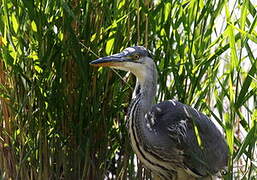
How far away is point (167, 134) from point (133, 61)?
0.34 m

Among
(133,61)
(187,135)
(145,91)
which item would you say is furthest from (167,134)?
(133,61)

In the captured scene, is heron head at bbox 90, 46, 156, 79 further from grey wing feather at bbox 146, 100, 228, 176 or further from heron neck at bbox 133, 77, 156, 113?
grey wing feather at bbox 146, 100, 228, 176

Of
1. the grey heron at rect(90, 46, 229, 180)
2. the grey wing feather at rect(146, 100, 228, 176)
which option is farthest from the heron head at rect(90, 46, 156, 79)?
the grey wing feather at rect(146, 100, 228, 176)

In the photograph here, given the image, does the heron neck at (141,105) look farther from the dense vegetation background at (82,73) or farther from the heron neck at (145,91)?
the dense vegetation background at (82,73)

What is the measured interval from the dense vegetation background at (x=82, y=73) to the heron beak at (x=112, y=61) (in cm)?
11

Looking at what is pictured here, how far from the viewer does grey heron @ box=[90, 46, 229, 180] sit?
2602mm

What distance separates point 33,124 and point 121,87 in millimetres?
403

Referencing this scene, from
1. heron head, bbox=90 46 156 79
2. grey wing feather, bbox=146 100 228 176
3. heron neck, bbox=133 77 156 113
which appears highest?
heron head, bbox=90 46 156 79

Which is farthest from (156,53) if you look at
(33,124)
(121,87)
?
(33,124)

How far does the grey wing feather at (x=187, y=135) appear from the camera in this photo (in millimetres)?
2621

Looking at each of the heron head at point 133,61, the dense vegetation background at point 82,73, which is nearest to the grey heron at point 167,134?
the heron head at point 133,61

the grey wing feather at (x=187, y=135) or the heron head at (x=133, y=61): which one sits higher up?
the heron head at (x=133, y=61)

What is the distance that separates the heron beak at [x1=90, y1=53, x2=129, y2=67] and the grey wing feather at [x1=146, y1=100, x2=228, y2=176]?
0.29m

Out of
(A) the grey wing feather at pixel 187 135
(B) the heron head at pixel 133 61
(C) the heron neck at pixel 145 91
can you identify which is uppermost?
(B) the heron head at pixel 133 61
